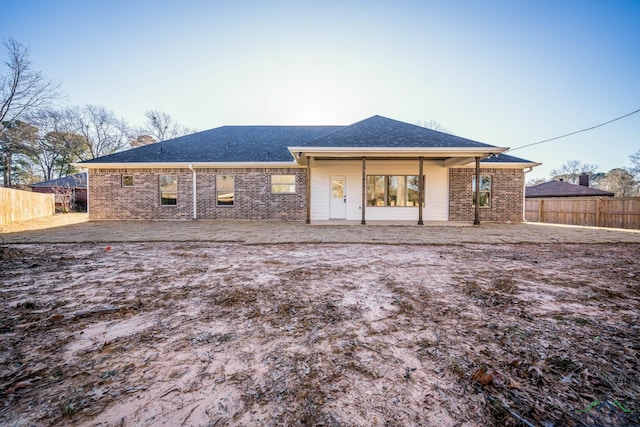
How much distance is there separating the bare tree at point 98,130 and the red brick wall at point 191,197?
899 inches

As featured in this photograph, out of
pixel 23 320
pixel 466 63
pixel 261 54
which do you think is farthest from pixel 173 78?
pixel 23 320

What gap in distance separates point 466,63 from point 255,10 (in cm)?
1245

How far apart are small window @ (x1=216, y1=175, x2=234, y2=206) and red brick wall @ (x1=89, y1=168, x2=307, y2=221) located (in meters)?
0.20

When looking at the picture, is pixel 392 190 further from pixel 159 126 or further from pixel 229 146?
pixel 159 126

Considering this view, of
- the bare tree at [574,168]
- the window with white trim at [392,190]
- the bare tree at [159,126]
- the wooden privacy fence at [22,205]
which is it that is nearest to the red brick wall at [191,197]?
the wooden privacy fence at [22,205]

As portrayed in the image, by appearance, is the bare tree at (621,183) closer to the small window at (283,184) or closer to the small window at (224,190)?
the small window at (283,184)

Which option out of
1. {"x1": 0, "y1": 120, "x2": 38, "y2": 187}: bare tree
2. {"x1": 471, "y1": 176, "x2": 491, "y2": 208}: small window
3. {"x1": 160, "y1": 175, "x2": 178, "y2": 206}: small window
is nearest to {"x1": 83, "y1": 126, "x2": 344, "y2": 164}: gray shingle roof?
{"x1": 160, "y1": 175, "x2": 178, "y2": 206}: small window

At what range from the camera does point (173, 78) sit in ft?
58.1

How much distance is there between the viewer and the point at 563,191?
20.9 metres

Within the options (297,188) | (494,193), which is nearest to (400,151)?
(297,188)

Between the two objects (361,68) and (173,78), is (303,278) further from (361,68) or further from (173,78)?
(173,78)

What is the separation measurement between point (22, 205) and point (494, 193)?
2383 centimetres

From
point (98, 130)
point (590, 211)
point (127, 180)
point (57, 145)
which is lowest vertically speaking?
point (590, 211)

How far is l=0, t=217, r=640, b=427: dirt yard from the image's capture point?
1.33 m
